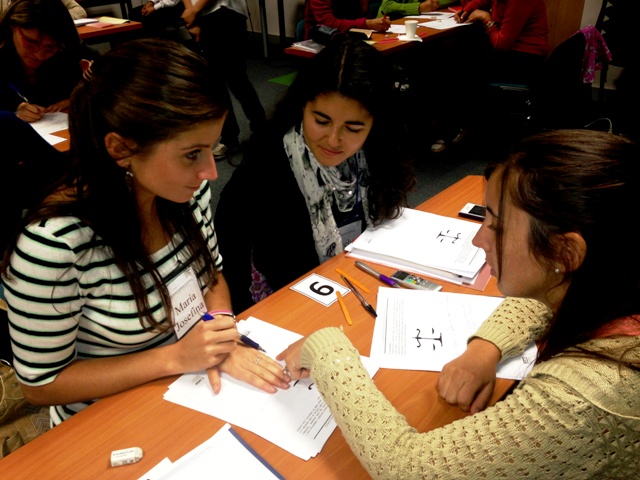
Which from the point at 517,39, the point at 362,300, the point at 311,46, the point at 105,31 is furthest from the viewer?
the point at 105,31

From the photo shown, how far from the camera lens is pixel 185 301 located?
1105 millimetres

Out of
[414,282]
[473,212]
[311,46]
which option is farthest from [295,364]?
[311,46]

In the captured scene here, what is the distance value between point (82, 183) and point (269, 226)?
2.36 ft

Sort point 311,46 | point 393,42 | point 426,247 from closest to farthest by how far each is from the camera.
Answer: point 426,247 → point 311,46 → point 393,42

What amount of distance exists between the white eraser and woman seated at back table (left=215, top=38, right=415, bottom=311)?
754 mm

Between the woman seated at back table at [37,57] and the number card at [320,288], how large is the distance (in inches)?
64.4

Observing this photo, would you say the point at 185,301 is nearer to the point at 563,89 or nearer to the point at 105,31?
the point at 563,89

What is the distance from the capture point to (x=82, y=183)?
3.10 feet

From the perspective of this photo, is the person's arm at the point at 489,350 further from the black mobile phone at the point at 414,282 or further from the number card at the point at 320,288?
the number card at the point at 320,288

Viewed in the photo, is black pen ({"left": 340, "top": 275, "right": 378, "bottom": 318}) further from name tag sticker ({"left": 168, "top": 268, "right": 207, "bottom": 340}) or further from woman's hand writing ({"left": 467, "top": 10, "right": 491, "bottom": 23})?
woman's hand writing ({"left": 467, "top": 10, "right": 491, "bottom": 23})

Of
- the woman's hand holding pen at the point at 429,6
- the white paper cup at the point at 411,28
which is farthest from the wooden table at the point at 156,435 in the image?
the woman's hand holding pen at the point at 429,6

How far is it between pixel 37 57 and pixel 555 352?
2.66 metres

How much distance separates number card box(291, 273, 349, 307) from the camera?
1.23 m

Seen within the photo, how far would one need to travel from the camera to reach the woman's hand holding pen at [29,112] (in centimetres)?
234
